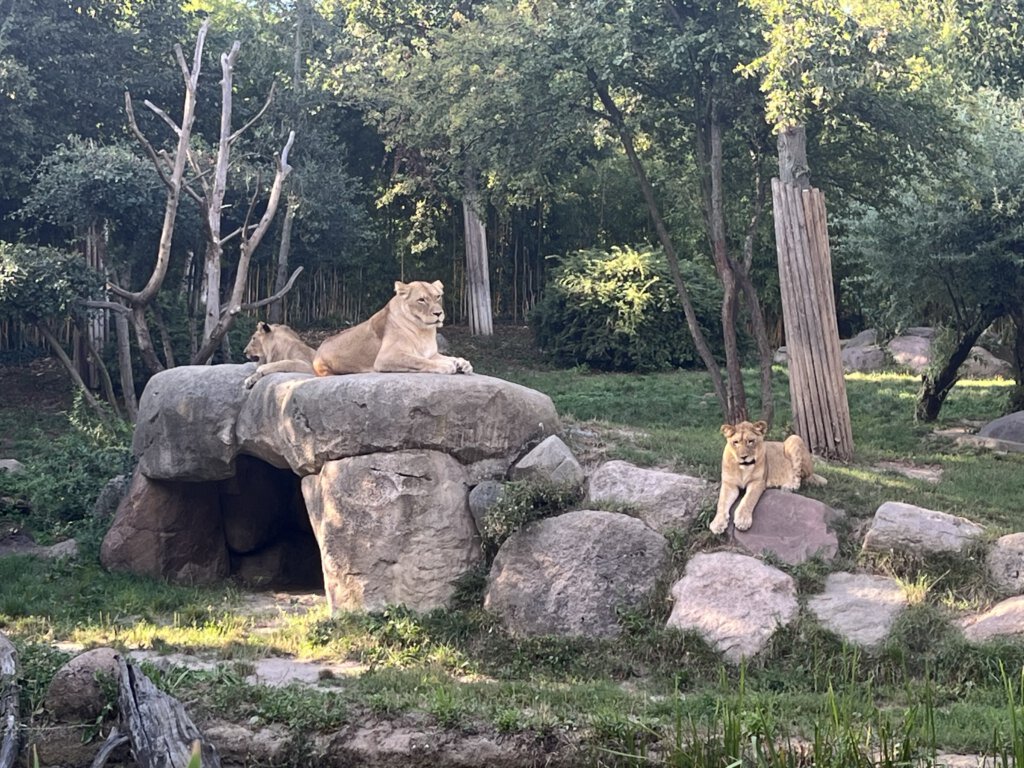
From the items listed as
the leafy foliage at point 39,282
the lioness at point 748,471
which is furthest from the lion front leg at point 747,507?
the leafy foliage at point 39,282

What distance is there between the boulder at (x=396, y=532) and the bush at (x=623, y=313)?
10.9 metres

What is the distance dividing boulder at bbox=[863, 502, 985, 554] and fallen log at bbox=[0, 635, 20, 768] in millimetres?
6047

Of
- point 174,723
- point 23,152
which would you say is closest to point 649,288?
point 23,152

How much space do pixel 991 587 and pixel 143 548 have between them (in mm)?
7803

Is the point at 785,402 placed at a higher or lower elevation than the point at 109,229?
lower

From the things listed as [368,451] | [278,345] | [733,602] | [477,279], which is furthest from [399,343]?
[477,279]

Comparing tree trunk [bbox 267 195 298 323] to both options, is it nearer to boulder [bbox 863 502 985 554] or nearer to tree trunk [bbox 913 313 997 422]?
tree trunk [bbox 913 313 997 422]

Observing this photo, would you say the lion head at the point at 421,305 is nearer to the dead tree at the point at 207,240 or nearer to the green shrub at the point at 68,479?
the dead tree at the point at 207,240

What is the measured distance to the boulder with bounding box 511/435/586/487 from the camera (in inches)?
403

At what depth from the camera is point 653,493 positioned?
33.1 ft

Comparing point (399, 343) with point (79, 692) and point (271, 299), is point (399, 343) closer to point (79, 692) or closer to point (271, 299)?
point (271, 299)

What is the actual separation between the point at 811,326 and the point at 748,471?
2836 mm

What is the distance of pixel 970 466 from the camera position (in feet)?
40.8

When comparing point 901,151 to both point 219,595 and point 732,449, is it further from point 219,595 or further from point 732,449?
point 219,595
